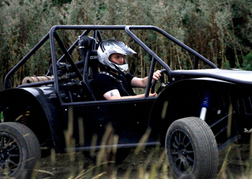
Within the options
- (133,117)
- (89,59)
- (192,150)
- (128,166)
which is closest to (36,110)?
(89,59)

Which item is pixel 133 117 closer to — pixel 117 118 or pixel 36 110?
pixel 117 118

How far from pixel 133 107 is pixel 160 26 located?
495cm

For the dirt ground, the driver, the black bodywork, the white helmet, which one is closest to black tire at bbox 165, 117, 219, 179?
the black bodywork

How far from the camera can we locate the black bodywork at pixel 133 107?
421 centimetres

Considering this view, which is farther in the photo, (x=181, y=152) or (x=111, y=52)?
(x=111, y=52)

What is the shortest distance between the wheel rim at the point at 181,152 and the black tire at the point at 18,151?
1273 mm

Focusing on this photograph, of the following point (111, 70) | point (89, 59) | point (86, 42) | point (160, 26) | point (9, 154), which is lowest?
point (9, 154)

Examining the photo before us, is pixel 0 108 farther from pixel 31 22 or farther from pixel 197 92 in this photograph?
pixel 31 22

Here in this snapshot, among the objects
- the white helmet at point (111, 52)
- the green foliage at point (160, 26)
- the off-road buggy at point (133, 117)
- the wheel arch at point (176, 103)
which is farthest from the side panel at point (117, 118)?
the green foliage at point (160, 26)

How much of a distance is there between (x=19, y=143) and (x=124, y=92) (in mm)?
1129

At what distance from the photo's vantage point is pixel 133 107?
4613 mm

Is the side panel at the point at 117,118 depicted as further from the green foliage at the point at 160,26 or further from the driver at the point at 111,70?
the green foliage at the point at 160,26

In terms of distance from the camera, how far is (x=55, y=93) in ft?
15.9

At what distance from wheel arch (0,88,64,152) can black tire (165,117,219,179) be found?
1080 millimetres
